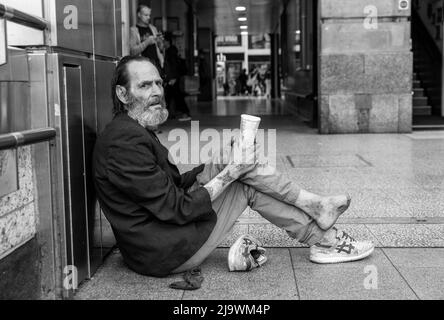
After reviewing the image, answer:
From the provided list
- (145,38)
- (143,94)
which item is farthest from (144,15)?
(143,94)

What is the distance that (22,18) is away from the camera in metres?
2.57

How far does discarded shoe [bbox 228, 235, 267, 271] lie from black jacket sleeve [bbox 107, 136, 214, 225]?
375 mm

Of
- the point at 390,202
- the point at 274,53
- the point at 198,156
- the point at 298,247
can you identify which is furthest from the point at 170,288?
the point at 274,53

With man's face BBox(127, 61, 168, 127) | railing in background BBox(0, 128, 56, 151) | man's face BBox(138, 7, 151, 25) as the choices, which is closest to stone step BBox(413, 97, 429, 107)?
man's face BBox(138, 7, 151, 25)

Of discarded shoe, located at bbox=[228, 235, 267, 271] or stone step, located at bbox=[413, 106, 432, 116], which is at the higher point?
stone step, located at bbox=[413, 106, 432, 116]

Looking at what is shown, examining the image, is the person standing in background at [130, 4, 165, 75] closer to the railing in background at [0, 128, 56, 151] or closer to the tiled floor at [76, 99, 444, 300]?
the tiled floor at [76, 99, 444, 300]

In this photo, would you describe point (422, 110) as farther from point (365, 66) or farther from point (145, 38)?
point (145, 38)

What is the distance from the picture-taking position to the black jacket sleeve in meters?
3.04

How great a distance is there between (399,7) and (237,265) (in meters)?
7.82

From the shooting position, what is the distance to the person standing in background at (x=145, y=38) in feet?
26.7

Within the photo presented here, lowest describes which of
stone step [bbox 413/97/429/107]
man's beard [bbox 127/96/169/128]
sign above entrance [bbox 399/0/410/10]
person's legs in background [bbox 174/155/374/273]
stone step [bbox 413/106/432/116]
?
person's legs in background [bbox 174/155/374/273]

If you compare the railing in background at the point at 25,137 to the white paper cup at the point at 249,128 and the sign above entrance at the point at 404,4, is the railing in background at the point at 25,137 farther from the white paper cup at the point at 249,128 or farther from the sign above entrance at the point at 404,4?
the sign above entrance at the point at 404,4

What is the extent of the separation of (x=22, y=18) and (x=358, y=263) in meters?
2.16
